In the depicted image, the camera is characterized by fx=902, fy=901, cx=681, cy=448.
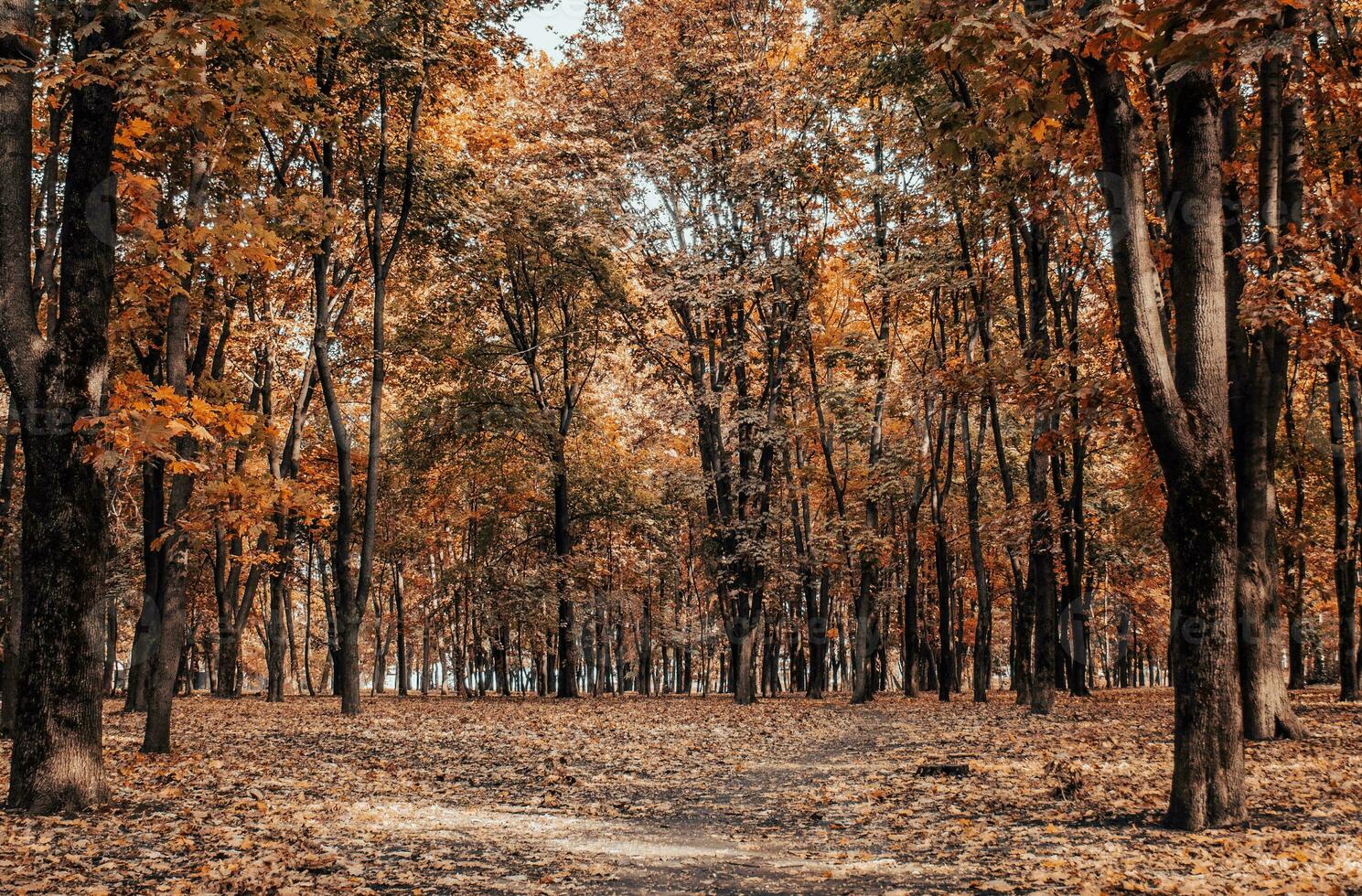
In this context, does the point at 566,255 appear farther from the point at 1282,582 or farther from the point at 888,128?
the point at 1282,582

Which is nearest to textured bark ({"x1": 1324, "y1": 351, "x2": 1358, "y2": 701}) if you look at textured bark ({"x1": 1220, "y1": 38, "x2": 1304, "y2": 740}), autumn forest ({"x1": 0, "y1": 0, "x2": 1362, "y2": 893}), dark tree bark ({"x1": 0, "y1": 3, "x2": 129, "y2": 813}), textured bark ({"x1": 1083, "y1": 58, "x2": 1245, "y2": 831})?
autumn forest ({"x1": 0, "y1": 0, "x2": 1362, "y2": 893})

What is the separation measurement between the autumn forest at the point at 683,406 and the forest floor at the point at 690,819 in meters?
0.07

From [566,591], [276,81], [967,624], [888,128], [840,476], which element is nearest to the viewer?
[276,81]

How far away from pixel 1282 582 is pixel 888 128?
1576 centimetres

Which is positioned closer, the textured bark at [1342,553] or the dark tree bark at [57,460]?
the dark tree bark at [57,460]

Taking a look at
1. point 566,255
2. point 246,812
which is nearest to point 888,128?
point 566,255

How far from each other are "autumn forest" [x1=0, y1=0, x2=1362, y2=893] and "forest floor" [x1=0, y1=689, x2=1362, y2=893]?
0.07 metres

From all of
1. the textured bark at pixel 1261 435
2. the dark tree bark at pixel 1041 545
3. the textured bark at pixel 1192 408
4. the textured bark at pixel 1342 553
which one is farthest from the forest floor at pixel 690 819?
the textured bark at pixel 1342 553

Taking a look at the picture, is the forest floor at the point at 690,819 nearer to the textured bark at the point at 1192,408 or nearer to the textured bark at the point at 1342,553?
the textured bark at the point at 1192,408

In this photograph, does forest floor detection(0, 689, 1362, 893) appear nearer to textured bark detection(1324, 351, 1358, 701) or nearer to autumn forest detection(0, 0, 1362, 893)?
autumn forest detection(0, 0, 1362, 893)

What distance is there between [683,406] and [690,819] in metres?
17.9

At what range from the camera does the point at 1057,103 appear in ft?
19.7

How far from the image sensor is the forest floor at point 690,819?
5.31m

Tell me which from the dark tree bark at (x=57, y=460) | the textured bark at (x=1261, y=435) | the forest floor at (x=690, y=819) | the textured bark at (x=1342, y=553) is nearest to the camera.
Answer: the forest floor at (x=690, y=819)
